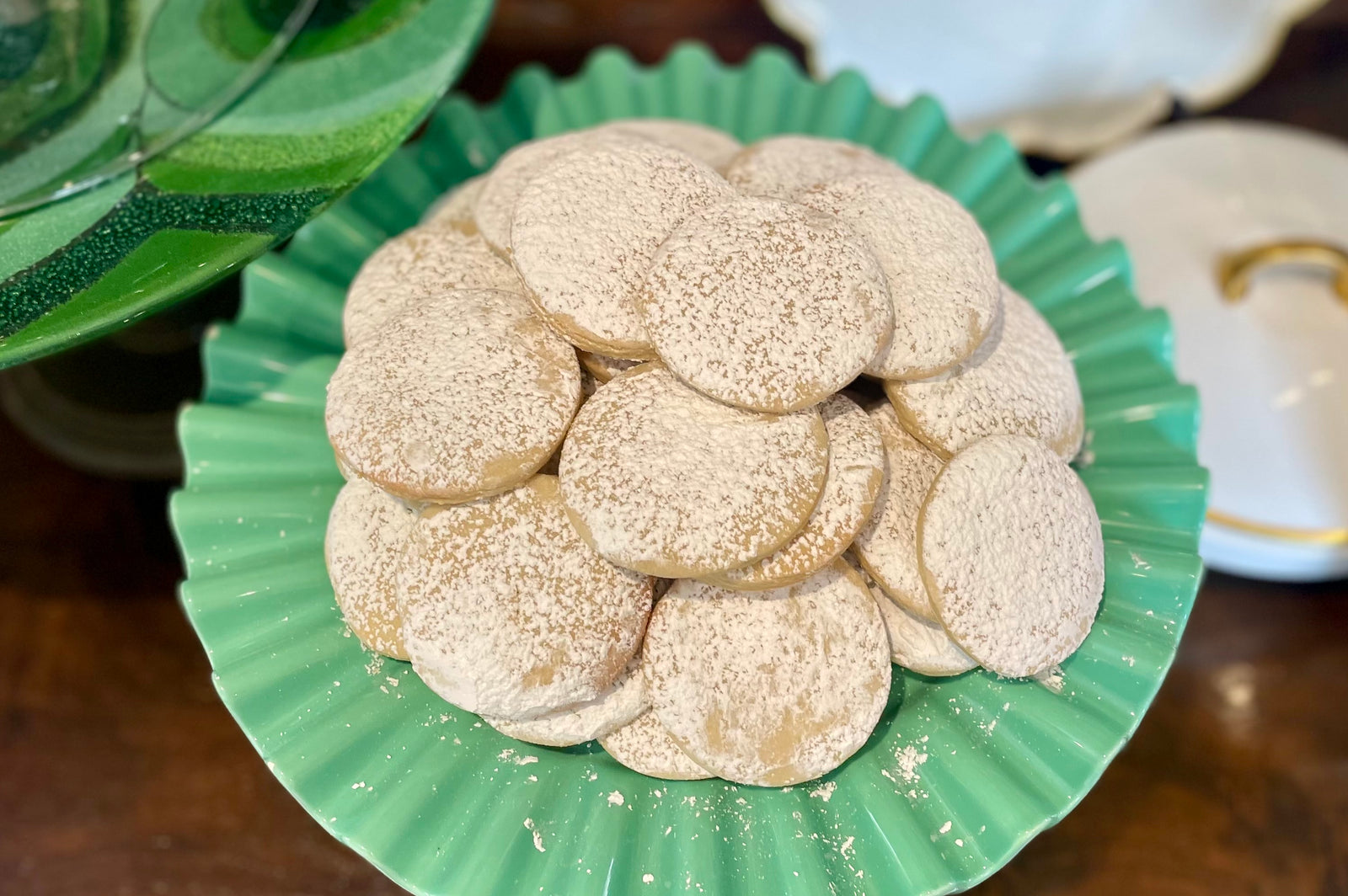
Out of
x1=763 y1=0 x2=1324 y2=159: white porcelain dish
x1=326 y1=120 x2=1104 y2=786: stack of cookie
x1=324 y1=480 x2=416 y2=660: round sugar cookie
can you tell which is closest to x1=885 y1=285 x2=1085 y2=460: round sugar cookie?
x1=326 y1=120 x2=1104 y2=786: stack of cookie

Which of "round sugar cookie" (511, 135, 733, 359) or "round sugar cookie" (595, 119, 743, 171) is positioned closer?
"round sugar cookie" (511, 135, 733, 359)

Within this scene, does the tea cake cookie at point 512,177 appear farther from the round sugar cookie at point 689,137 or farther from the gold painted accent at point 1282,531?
the gold painted accent at point 1282,531

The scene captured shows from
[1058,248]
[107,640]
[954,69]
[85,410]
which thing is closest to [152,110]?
[85,410]

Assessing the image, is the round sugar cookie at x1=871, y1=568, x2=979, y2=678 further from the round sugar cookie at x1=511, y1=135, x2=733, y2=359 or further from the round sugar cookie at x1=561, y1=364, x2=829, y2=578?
the round sugar cookie at x1=511, y1=135, x2=733, y2=359

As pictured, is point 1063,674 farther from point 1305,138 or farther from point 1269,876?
point 1305,138

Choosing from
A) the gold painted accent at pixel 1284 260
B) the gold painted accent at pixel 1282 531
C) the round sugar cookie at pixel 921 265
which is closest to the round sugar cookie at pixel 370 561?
the round sugar cookie at pixel 921 265

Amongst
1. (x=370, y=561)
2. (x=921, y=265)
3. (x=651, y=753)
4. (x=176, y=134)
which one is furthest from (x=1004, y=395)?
(x=176, y=134)
